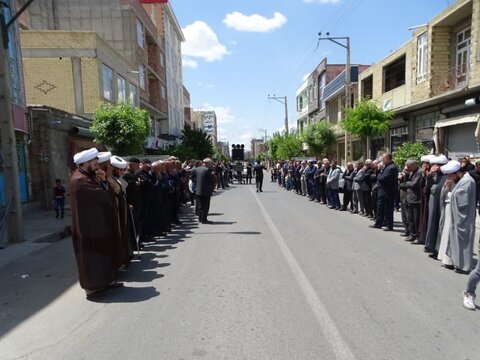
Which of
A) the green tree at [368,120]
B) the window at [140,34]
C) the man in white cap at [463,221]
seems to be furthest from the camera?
the window at [140,34]

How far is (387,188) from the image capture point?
32.0 feet

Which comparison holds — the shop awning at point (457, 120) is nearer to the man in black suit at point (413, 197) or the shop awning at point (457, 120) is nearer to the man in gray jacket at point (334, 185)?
the man in gray jacket at point (334, 185)

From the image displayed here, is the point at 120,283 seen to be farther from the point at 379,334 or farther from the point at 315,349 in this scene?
the point at 379,334

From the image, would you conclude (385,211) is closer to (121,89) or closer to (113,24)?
(121,89)

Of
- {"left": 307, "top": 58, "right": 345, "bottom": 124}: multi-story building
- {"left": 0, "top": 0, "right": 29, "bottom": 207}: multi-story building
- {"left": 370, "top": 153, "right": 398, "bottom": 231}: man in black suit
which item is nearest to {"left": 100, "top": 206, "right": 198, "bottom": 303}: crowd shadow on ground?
{"left": 370, "top": 153, "right": 398, "bottom": 231}: man in black suit

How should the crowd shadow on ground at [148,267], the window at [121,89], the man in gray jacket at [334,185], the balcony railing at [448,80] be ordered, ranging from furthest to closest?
the window at [121,89], the balcony railing at [448,80], the man in gray jacket at [334,185], the crowd shadow on ground at [148,267]

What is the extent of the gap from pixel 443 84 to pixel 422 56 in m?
2.33

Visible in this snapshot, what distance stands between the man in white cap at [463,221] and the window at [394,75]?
19.4 meters

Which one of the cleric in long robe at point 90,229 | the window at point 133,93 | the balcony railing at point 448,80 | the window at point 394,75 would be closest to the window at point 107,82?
the window at point 133,93

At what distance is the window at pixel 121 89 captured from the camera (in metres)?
26.0

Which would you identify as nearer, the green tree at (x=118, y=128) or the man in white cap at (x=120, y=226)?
the man in white cap at (x=120, y=226)

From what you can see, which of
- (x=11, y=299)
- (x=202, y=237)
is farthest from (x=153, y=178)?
(x=11, y=299)

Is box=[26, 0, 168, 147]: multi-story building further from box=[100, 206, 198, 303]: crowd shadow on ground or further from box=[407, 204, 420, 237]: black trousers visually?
box=[407, 204, 420, 237]: black trousers

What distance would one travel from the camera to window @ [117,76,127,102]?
2603 cm
